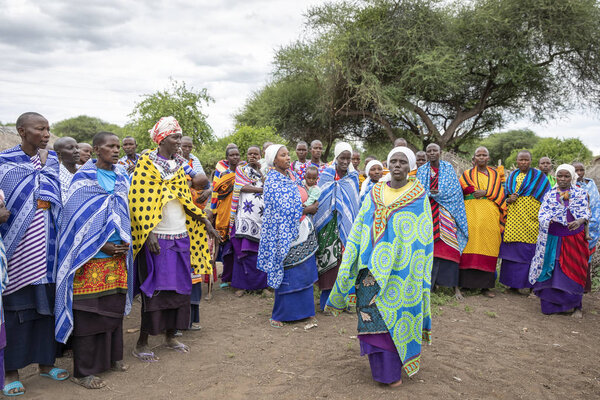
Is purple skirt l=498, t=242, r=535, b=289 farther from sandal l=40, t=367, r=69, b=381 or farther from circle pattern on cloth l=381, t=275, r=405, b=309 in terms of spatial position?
sandal l=40, t=367, r=69, b=381

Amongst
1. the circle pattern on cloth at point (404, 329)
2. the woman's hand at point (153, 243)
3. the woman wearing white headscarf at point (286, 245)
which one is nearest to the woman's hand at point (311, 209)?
the woman wearing white headscarf at point (286, 245)

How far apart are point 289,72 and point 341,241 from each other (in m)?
20.5

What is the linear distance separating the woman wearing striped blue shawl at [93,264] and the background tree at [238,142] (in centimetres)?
1071

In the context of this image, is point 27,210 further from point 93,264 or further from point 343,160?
point 343,160

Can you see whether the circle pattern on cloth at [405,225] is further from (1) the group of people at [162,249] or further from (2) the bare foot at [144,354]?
(2) the bare foot at [144,354]

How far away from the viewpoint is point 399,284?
13.3ft

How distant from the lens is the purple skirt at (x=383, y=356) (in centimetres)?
404

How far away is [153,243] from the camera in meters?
4.48

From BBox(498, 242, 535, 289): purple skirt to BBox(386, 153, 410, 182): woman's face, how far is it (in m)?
4.57

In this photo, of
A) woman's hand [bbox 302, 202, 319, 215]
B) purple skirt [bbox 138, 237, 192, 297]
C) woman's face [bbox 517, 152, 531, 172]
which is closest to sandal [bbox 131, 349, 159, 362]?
purple skirt [bbox 138, 237, 192, 297]

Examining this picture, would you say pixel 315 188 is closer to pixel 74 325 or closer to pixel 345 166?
pixel 345 166

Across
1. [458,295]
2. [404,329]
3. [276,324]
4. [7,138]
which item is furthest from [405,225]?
[7,138]

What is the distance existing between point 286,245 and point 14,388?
3.02 metres

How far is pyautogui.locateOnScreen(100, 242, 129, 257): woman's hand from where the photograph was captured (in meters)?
4.11
